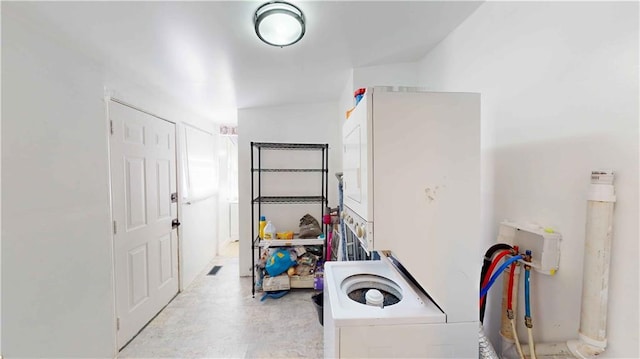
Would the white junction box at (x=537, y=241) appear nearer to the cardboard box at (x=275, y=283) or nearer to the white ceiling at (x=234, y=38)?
the white ceiling at (x=234, y=38)

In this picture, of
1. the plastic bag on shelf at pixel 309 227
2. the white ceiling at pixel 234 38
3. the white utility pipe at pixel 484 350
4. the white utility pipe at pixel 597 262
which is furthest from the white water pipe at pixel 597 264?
the plastic bag on shelf at pixel 309 227

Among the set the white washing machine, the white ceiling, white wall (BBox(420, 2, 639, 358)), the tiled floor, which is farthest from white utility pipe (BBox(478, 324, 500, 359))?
the white ceiling

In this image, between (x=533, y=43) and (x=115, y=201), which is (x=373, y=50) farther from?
(x=115, y=201)

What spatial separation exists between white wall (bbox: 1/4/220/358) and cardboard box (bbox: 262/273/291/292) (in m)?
1.28

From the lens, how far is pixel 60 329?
52.2 inches

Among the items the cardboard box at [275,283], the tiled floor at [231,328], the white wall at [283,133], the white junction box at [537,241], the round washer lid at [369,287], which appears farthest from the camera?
the white wall at [283,133]

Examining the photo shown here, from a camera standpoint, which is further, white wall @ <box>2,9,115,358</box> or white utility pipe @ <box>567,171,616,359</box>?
white wall @ <box>2,9,115,358</box>

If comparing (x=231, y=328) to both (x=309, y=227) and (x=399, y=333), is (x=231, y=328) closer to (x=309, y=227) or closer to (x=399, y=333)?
(x=309, y=227)

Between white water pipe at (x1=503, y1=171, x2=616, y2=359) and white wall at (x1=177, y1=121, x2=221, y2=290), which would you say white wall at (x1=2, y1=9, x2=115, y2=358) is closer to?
white wall at (x1=177, y1=121, x2=221, y2=290)

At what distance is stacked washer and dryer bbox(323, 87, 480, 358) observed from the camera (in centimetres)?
95

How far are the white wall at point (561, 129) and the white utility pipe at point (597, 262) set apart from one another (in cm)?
3

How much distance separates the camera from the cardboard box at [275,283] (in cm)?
262

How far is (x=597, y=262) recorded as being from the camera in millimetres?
758

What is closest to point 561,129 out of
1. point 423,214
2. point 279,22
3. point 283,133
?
point 423,214
